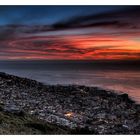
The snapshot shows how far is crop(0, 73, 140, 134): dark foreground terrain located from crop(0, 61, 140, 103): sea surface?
78 mm

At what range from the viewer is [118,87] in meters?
6.80

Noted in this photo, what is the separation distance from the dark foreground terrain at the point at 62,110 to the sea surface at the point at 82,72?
0.08 metres

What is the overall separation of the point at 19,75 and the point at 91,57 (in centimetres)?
79

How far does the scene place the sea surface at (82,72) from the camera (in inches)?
266

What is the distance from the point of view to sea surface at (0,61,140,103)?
676cm

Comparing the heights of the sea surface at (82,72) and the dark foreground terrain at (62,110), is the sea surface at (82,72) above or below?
above

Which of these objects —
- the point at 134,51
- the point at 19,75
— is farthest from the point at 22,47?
the point at 134,51

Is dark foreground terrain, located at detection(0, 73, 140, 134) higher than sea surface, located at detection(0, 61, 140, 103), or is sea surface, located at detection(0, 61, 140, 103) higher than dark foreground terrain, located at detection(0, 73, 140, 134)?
sea surface, located at detection(0, 61, 140, 103)

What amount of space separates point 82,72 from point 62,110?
17.7 inches

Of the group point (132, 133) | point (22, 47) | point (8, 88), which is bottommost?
point (132, 133)

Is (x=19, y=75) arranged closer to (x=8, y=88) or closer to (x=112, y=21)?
(x=8, y=88)

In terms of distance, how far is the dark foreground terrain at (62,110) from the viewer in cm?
666

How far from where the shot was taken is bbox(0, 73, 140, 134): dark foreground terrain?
6.66m

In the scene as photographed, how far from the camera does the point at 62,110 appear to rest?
6.81 metres
